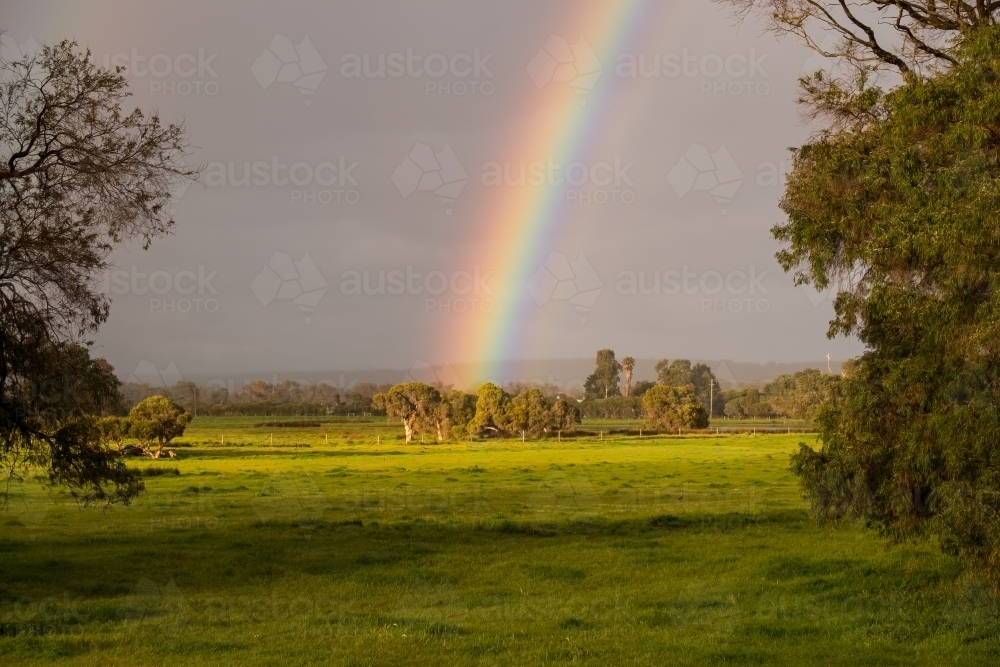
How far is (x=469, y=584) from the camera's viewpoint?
19312 millimetres

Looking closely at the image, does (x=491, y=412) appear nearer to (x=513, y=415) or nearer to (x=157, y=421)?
(x=513, y=415)

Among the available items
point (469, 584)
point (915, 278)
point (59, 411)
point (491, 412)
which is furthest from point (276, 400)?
point (915, 278)

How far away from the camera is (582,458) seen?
209ft

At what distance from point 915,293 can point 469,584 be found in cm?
1044

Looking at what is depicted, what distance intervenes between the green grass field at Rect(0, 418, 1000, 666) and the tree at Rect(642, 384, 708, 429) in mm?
75462

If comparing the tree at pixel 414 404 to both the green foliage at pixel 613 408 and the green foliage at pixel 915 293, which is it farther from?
the green foliage at pixel 915 293

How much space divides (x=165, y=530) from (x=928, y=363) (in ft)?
66.3

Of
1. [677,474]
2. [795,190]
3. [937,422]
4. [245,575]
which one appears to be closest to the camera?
[937,422]

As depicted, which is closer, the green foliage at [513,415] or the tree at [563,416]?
the green foliage at [513,415]

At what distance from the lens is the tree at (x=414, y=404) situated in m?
105

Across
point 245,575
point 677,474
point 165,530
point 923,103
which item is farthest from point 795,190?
point 677,474

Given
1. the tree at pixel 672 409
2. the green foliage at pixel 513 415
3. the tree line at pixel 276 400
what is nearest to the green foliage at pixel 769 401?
the tree at pixel 672 409

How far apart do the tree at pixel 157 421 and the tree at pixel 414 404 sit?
31.7 m

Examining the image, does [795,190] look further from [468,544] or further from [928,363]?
[468,544]
